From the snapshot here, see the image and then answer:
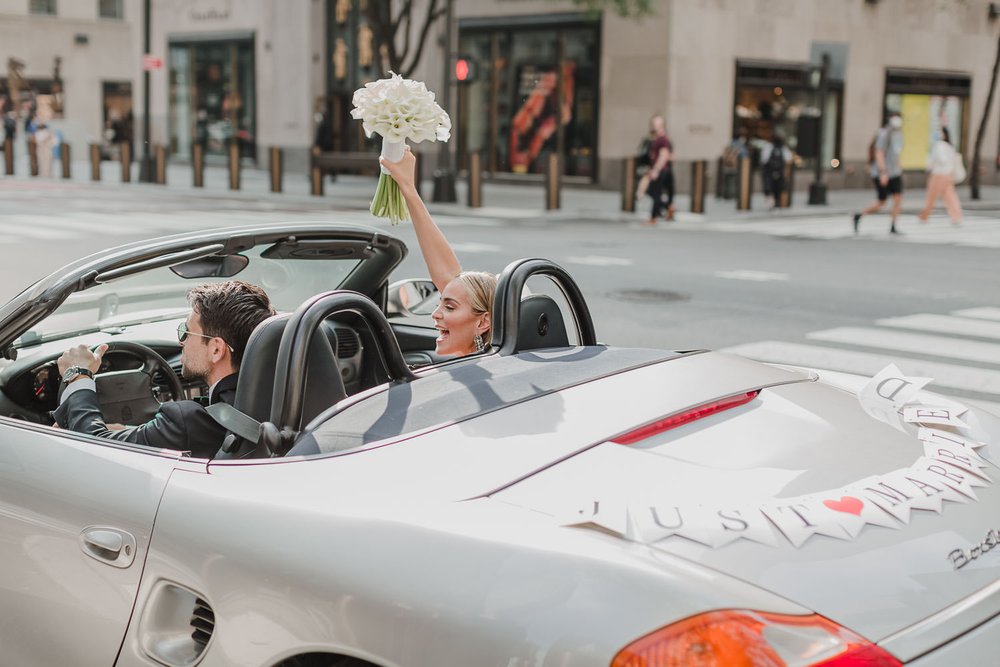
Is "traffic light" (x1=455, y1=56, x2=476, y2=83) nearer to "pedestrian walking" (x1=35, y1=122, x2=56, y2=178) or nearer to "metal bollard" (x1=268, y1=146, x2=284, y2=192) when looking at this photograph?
"metal bollard" (x1=268, y1=146, x2=284, y2=192)

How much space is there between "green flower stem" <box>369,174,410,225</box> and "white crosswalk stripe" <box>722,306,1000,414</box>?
14.7 feet

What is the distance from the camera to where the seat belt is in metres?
2.59

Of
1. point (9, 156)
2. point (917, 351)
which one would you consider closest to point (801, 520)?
point (917, 351)

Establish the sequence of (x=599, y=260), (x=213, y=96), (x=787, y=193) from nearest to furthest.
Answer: (x=599, y=260), (x=787, y=193), (x=213, y=96)

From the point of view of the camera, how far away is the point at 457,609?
191 centimetres

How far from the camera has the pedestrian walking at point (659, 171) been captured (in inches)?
794

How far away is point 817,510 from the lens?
2070 millimetres

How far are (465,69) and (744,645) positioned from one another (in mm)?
21043

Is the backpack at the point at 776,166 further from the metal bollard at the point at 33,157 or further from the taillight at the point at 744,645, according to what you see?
the taillight at the point at 744,645

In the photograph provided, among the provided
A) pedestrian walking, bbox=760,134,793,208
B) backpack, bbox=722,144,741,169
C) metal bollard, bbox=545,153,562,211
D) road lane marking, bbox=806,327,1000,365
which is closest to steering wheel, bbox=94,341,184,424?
road lane marking, bbox=806,327,1000,365

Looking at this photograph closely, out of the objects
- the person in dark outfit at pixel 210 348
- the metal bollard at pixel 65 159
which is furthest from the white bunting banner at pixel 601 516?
the metal bollard at pixel 65 159

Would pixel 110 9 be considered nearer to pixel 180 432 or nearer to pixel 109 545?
pixel 180 432

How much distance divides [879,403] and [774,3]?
27.3 meters

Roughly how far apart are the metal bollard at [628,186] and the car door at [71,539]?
19.6m
